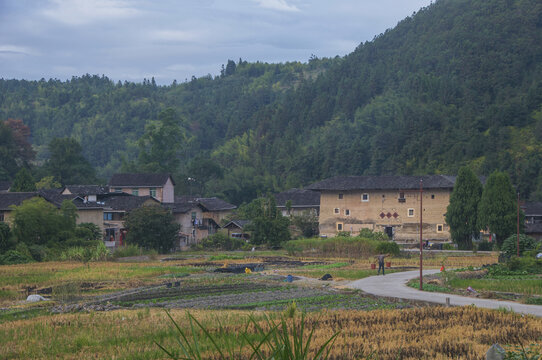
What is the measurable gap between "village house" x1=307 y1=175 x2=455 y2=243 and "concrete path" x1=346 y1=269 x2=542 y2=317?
100 ft

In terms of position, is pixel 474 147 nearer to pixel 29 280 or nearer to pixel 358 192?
pixel 358 192

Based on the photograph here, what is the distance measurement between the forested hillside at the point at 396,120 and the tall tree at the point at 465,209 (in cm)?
2844

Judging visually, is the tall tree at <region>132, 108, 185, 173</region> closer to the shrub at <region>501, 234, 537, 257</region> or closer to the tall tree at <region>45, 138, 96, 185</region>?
the tall tree at <region>45, 138, 96, 185</region>

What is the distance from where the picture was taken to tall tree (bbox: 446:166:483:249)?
2186 inches

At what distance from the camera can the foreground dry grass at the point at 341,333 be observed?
14.2m

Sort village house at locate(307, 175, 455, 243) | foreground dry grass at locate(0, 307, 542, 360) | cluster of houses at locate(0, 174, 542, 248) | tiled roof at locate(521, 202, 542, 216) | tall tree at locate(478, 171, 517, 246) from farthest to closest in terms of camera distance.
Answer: tiled roof at locate(521, 202, 542, 216)
village house at locate(307, 175, 455, 243)
cluster of houses at locate(0, 174, 542, 248)
tall tree at locate(478, 171, 517, 246)
foreground dry grass at locate(0, 307, 542, 360)

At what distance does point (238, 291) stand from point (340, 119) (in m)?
122

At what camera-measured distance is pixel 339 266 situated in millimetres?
43156

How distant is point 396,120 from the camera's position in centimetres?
12338

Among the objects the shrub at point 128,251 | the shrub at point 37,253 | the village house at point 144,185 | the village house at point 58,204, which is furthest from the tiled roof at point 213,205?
the shrub at point 37,253

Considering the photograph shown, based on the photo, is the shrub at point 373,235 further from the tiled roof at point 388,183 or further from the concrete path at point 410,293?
the concrete path at point 410,293

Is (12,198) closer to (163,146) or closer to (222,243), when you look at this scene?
(222,243)

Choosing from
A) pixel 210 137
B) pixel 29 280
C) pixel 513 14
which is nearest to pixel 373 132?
pixel 513 14

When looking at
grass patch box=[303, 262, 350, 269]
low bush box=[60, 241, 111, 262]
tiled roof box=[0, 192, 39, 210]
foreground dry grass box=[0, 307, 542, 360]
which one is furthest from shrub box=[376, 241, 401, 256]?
foreground dry grass box=[0, 307, 542, 360]
